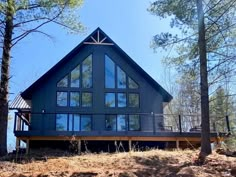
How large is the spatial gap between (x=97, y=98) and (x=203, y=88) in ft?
27.6

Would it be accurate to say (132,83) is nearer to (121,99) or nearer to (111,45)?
(121,99)

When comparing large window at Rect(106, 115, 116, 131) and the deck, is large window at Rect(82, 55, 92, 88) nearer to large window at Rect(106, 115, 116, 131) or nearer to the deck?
large window at Rect(106, 115, 116, 131)

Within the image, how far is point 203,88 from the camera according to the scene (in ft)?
34.0

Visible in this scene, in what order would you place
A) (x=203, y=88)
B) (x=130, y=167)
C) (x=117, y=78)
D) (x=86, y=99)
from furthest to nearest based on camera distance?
(x=117, y=78)
(x=86, y=99)
(x=203, y=88)
(x=130, y=167)

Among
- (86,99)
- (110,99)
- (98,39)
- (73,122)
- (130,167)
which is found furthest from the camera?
(98,39)

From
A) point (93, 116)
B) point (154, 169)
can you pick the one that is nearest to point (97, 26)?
point (93, 116)

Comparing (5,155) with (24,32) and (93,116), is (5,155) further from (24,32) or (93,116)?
(93,116)

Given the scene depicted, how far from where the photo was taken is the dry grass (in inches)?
342

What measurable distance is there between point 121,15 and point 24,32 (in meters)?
6.96

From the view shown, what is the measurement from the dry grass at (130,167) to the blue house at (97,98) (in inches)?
209

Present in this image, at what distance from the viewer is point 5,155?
12367 mm

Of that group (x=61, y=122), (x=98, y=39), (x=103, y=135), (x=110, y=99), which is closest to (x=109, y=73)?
(x=110, y=99)

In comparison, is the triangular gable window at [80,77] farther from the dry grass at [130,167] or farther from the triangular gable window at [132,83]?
the dry grass at [130,167]

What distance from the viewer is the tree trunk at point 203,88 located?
1017cm
